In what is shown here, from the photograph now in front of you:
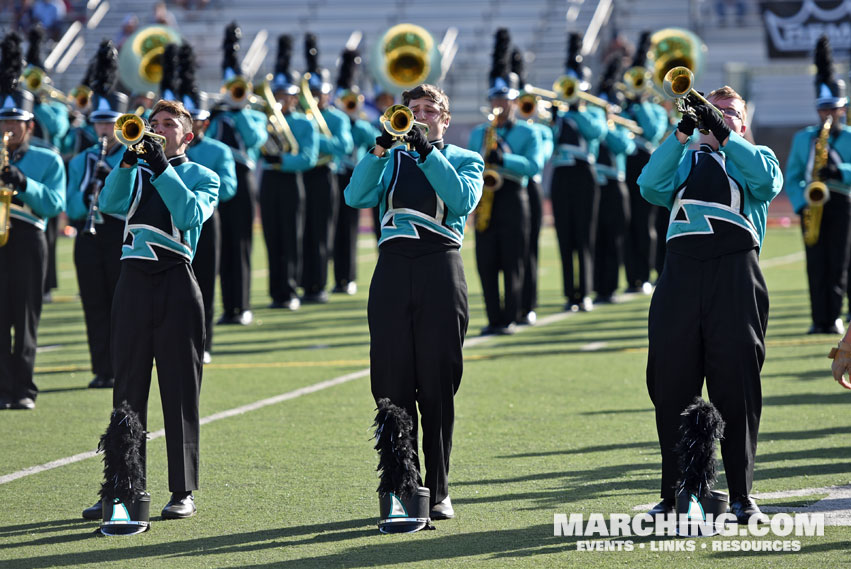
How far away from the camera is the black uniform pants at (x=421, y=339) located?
567 cm

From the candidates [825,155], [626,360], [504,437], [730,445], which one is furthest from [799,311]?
[730,445]

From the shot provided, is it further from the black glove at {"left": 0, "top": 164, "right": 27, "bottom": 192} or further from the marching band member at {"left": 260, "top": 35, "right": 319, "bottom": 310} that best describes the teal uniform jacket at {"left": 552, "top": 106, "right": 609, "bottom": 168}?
the black glove at {"left": 0, "top": 164, "right": 27, "bottom": 192}

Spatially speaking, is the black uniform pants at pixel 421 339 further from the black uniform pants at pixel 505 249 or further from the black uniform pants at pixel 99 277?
the black uniform pants at pixel 505 249

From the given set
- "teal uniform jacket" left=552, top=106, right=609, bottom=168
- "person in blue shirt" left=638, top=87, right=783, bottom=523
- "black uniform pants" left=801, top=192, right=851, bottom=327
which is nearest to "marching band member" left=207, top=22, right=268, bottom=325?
"teal uniform jacket" left=552, top=106, right=609, bottom=168

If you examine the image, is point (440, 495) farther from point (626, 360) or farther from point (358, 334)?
point (358, 334)

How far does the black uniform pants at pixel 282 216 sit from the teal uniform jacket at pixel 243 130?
1.24m

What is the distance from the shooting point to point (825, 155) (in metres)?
10.8

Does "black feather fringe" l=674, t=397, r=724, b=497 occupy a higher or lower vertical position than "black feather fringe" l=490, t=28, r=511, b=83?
lower

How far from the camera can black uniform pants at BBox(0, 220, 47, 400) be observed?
846 centimetres

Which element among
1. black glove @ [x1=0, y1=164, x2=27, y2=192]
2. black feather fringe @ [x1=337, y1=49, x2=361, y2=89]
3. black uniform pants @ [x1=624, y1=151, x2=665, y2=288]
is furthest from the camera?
black feather fringe @ [x1=337, y1=49, x2=361, y2=89]

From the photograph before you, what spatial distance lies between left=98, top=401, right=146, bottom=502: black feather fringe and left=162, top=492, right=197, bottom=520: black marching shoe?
20 cm

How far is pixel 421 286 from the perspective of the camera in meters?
5.68

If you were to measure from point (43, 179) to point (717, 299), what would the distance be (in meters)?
4.28

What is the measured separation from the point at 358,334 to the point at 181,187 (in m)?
6.03
